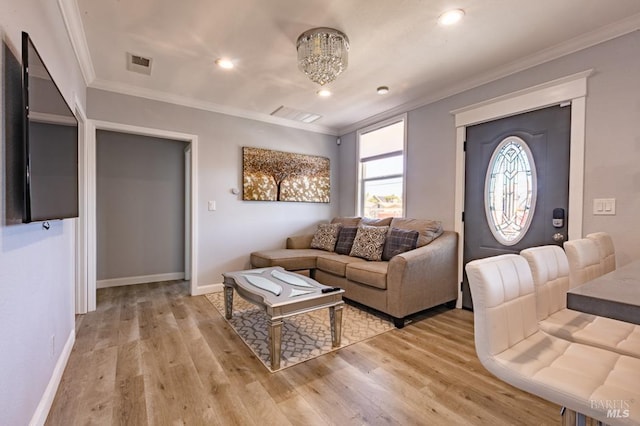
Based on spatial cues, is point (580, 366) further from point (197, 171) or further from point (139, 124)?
point (139, 124)

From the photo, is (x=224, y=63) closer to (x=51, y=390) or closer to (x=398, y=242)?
(x=398, y=242)

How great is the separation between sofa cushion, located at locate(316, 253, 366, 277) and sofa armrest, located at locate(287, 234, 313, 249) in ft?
2.22

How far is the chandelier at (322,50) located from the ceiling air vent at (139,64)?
1495 millimetres

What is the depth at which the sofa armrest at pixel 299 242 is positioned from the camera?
14.1ft

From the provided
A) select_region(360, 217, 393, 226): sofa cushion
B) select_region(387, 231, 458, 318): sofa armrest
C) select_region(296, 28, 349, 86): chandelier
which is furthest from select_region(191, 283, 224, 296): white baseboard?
select_region(296, 28, 349, 86): chandelier

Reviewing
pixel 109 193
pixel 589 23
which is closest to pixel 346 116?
pixel 589 23

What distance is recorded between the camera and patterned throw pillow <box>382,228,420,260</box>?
123 inches

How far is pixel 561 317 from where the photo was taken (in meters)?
1.45

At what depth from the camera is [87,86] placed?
308cm

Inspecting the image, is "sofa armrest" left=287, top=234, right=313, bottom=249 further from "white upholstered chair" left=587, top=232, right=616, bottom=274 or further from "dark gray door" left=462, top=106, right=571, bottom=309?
"white upholstered chair" left=587, top=232, right=616, bottom=274

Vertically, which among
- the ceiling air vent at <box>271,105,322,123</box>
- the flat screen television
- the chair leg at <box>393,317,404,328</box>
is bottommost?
the chair leg at <box>393,317,404,328</box>

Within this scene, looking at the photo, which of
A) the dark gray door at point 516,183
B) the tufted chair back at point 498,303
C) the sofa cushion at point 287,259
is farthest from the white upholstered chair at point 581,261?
Answer: the sofa cushion at point 287,259

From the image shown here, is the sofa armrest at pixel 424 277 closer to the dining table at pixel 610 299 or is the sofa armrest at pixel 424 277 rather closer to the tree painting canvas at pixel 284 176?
the dining table at pixel 610 299

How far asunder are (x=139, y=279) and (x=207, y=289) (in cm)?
126
